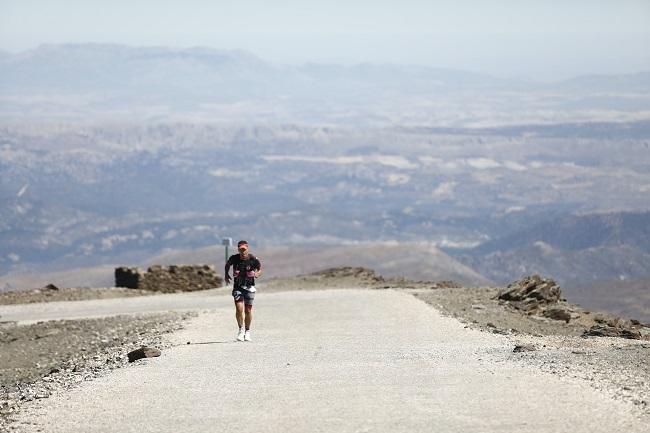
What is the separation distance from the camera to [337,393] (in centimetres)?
1486

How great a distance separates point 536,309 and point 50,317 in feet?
44.0

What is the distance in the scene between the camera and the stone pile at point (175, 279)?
144 feet

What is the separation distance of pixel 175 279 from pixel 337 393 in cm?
2972

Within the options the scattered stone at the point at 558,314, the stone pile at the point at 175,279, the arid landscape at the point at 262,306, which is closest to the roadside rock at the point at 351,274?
the arid landscape at the point at 262,306

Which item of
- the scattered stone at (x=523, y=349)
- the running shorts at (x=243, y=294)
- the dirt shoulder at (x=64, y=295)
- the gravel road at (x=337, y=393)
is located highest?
the running shorts at (x=243, y=294)

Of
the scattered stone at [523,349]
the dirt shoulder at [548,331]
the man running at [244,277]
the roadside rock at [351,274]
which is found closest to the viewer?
the dirt shoulder at [548,331]

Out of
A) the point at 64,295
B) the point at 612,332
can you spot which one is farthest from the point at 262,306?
the point at 64,295

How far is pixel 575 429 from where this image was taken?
40.5ft

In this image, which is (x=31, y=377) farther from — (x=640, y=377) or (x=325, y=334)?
(x=640, y=377)

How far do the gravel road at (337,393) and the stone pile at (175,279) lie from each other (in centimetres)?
2129

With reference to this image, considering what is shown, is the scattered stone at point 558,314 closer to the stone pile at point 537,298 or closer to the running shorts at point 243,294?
the stone pile at point 537,298

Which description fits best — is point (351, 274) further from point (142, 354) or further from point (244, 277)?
point (142, 354)

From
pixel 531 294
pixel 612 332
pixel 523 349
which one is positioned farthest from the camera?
pixel 531 294

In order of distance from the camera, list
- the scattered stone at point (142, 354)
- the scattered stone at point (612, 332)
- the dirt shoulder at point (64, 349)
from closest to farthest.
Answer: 1. the dirt shoulder at point (64, 349)
2. the scattered stone at point (142, 354)
3. the scattered stone at point (612, 332)
